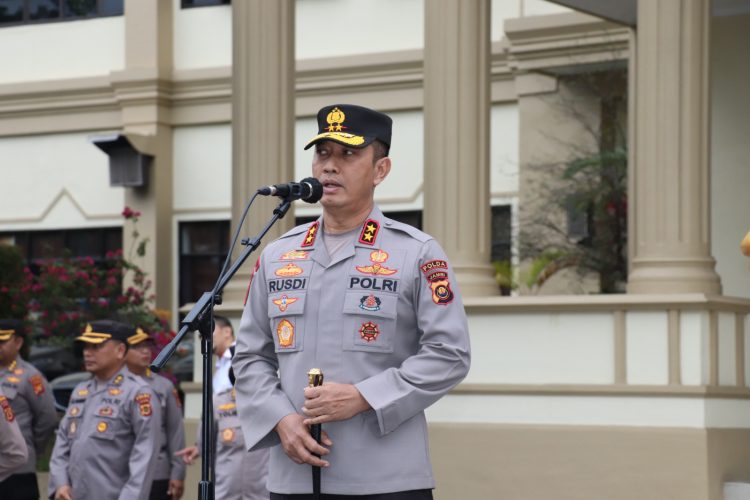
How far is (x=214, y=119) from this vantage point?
22578 millimetres

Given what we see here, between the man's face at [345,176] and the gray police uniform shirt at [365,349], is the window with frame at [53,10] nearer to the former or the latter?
the man's face at [345,176]

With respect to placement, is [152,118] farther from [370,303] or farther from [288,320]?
[370,303]

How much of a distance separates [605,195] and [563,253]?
2.71 ft

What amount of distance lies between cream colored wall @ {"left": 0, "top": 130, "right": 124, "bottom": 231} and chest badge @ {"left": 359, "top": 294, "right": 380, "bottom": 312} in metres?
18.7

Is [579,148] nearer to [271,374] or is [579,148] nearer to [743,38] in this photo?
[743,38]

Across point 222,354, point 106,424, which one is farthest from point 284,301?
point 222,354

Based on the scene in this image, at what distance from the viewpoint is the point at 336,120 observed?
521cm

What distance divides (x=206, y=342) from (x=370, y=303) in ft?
2.42

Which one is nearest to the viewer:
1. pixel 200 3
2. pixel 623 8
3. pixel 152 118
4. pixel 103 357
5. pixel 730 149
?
pixel 103 357

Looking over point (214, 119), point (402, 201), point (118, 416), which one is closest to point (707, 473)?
point (118, 416)

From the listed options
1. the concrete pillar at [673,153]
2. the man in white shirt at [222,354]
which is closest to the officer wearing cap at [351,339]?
the man in white shirt at [222,354]

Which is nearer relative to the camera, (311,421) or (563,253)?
(311,421)

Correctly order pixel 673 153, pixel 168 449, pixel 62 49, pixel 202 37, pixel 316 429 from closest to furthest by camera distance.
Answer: pixel 316 429 < pixel 168 449 < pixel 673 153 < pixel 202 37 < pixel 62 49

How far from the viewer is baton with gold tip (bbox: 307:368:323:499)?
485cm
